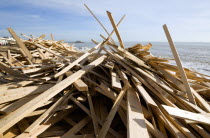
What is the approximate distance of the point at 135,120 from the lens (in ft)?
4.51

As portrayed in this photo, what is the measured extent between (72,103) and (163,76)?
5.27 ft

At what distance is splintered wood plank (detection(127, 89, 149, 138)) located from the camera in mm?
1181

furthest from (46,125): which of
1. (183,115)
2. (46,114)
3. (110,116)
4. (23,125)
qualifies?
(183,115)

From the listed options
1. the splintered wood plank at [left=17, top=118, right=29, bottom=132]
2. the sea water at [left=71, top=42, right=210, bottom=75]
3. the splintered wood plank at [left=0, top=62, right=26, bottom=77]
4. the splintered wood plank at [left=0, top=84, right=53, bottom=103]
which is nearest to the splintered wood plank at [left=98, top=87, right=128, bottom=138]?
the splintered wood plank at [left=17, top=118, right=29, bottom=132]

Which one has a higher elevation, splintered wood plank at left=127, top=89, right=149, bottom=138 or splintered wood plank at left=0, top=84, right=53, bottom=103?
splintered wood plank at left=0, top=84, right=53, bottom=103

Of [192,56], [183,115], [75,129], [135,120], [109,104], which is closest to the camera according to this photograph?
[183,115]

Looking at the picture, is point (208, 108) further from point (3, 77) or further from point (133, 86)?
point (3, 77)

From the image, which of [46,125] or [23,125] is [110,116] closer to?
[46,125]

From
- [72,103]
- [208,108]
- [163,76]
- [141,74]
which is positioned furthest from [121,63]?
[208,108]

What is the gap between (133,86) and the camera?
212 cm

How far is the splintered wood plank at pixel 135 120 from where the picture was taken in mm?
1181

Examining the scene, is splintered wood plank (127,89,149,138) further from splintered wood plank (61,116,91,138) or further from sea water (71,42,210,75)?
sea water (71,42,210,75)

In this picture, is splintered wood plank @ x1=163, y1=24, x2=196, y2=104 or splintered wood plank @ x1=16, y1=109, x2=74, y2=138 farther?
splintered wood plank @ x1=163, y1=24, x2=196, y2=104

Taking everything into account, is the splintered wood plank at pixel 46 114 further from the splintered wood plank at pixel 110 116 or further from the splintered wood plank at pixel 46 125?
the splintered wood plank at pixel 110 116
